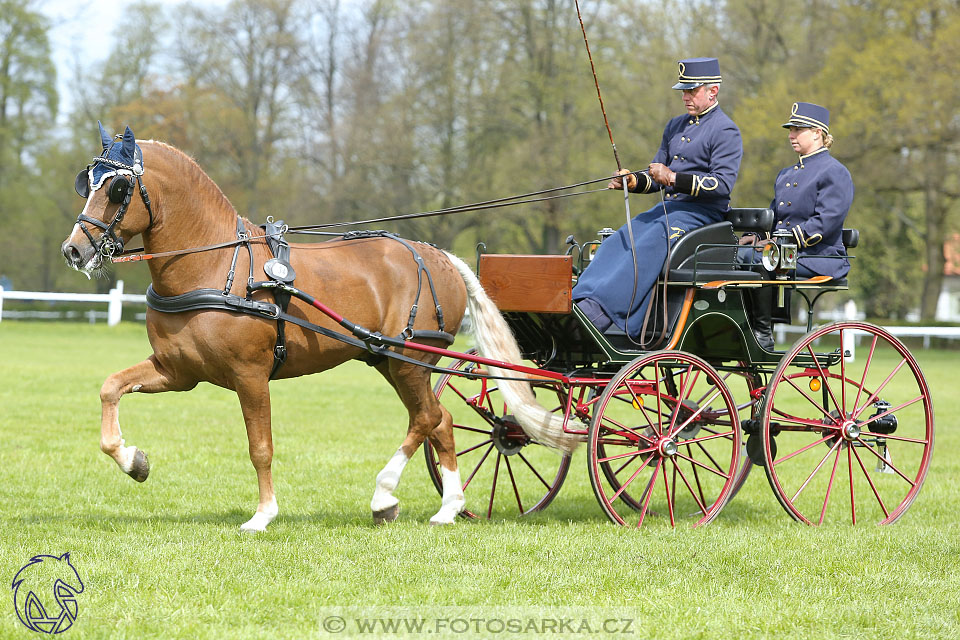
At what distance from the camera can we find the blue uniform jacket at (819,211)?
682cm

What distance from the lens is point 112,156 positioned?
5.43m

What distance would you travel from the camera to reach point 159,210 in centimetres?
567

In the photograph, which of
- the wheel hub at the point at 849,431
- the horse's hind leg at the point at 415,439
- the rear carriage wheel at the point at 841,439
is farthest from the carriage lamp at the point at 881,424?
the horse's hind leg at the point at 415,439

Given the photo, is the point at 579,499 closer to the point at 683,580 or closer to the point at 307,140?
the point at 683,580

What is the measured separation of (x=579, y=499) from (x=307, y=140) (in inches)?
1265

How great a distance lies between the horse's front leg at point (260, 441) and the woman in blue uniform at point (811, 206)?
10.6ft

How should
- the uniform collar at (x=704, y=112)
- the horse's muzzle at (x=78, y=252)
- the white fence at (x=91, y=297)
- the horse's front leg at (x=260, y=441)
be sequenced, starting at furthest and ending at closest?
1. the white fence at (x=91, y=297)
2. the uniform collar at (x=704, y=112)
3. the horse's front leg at (x=260, y=441)
4. the horse's muzzle at (x=78, y=252)

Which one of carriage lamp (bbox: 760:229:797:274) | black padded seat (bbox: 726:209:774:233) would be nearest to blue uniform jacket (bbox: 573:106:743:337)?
black padded seat (bbox: 726:209:774:233)

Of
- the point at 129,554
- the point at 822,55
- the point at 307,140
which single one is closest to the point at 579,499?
the point at 129,554

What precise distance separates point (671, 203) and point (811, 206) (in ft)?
3.10

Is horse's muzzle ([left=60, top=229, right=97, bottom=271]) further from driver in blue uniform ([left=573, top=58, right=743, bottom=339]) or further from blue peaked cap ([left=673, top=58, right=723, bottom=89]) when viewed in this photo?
blue peaked cap ([left=673, top=58, right=723, bottom=89])

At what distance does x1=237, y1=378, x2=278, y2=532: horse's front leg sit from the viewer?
5816 mm

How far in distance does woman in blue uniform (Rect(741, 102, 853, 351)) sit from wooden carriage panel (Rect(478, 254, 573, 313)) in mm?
1445

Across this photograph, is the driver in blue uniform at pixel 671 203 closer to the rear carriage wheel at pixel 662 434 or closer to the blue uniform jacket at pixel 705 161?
the blue uniform jacket at pixel 705 161
